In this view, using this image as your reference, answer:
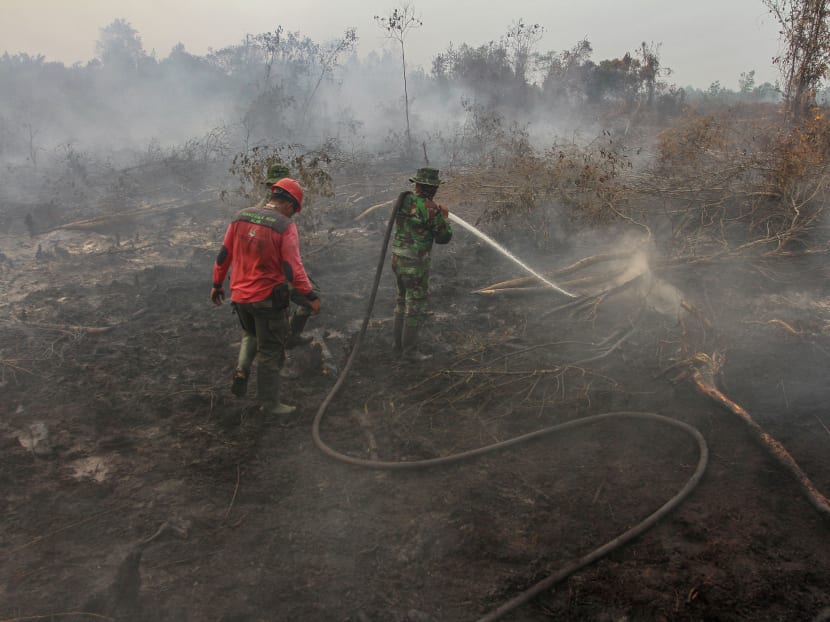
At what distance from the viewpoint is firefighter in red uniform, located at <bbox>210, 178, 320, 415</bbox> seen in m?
3.88

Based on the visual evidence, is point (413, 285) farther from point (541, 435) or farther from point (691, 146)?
point (691, 146)

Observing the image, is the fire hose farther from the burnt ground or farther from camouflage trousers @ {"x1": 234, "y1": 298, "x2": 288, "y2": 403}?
camouflage trousers @ {"x1": 234, "y1": 298, "x2": 288, "y2": 403}

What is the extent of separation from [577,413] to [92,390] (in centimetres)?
406

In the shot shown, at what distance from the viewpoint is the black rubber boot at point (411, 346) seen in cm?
523

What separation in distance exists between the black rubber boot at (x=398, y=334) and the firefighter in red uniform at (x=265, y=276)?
1389 mm

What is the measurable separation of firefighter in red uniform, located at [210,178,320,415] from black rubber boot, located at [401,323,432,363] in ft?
4.66

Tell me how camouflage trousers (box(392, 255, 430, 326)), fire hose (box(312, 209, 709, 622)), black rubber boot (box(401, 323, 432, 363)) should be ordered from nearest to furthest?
1. fire hose (box(312, 209, 709, 622))
2. camouflage trousers (box(392, 255, 430, 326))
3. black rubber boot (box(401, 323, 432, 363))

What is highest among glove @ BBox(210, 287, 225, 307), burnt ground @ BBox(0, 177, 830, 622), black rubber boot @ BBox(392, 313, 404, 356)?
glove @ BBox(210, 287, 225, 307)

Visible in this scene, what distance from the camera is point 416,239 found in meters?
5.11

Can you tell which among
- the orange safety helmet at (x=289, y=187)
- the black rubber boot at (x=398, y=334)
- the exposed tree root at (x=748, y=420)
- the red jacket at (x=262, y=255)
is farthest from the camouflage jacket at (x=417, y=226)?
the exposed tree root at (x=748, y=420)

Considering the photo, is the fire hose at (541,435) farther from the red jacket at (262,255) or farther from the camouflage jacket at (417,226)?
the camouflage jacket at (417,226)

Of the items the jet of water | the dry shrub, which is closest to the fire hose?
the jet of water

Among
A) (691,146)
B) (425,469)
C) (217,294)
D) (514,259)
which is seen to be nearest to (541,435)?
(425,469)

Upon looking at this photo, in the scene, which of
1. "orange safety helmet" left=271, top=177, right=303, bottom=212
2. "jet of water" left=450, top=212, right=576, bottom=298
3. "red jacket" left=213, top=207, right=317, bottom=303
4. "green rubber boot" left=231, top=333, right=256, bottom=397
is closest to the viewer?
"red jacket" left=213, top=207, right=317, bottom=303
